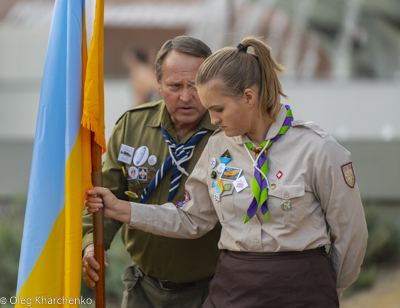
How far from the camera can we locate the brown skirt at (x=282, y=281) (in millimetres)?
2188

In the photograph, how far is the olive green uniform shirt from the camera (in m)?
2.96

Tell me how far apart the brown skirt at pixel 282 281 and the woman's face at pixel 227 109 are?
22.2 inches

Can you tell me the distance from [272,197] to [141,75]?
22.3ft

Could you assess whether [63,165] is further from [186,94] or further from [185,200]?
[186,94]

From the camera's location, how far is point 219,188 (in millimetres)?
2400

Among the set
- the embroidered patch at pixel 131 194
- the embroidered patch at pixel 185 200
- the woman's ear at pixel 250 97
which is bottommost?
the embroidered patch at pixel 131 194

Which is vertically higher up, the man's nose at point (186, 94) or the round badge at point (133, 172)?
the man's nose at point (186, 94)

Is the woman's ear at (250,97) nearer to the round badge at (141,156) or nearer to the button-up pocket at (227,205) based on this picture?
the button-up pocket at (227,205)

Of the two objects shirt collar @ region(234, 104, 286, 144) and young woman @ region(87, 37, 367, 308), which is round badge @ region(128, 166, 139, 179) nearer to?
young woman @ region(87, 37, 367, 308)

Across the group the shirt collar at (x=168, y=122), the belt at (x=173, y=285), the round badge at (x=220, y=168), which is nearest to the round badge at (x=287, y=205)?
the round badge at (x=220, y=168)

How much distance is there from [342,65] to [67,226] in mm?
7090

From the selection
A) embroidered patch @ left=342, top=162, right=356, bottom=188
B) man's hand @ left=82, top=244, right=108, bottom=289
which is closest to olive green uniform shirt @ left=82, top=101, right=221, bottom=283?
man's hand @ left=82, top=244, right=108, bottom=289

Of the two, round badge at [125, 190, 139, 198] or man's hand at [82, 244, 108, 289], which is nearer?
man's hand at [82, 244, 108, 289]

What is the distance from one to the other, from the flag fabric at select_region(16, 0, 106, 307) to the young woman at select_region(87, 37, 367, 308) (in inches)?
25.0
